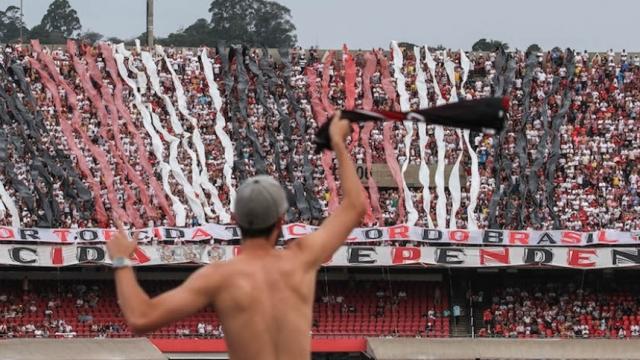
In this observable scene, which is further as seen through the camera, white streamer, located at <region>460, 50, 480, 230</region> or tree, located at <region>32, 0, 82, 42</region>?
tree, located at <region>32, 0, 82, 42</region>

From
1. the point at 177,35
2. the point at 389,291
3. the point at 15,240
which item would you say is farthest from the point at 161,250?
the point at 177,35

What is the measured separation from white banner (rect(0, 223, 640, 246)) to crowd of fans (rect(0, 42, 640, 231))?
1.52 metres

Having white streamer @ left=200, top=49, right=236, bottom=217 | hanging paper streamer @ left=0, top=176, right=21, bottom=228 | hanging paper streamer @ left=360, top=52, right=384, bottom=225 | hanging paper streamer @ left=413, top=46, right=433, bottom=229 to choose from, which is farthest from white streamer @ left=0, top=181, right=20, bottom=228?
hanging paper streamer @ left=413, top=46, right=433, bottom=229

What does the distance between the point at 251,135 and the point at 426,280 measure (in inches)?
328

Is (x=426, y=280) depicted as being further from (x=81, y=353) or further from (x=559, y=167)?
(x=81, y=353)

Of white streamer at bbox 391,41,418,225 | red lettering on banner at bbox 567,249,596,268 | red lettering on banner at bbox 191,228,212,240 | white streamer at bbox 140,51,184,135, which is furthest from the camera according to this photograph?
white streamer at bbox 140,51,184,135

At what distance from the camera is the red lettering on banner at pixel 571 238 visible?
45094mm

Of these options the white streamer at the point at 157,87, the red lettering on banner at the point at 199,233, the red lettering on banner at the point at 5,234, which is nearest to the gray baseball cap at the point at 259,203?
the red lettering on banner at the point at 199,233

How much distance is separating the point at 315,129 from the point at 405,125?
3649 millimetres

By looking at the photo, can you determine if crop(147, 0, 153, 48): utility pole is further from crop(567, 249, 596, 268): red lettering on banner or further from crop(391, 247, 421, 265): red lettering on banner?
crop(567, 249, 596, 268): red lettering on banner

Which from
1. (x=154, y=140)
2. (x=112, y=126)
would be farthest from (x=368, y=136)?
(x=112, y=126)

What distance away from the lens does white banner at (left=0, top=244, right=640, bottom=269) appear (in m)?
43.8

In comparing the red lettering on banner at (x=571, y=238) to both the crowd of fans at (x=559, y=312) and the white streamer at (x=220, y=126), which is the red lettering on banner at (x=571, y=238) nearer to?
the crowd of fans at (x=559, y=312)

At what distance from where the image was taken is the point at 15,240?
44.0 m
